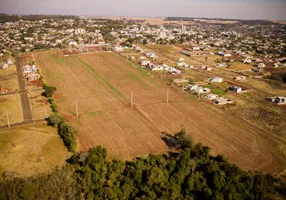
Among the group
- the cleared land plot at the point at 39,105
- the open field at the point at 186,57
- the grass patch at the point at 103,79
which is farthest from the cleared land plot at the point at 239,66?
the cleared land plot at the point at 39,105

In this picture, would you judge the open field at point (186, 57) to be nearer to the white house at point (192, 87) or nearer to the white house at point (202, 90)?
the white house at point (192, 87)

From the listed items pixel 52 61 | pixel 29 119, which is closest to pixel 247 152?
pixel 29 119

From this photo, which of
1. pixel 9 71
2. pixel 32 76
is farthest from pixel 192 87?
pixel 9 71

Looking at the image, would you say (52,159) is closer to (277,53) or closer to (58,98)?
(58,98)

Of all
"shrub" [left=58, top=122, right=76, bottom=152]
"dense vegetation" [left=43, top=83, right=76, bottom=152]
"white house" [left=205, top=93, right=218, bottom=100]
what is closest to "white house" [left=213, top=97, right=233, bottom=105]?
"white house" [left=205, top=93, right=218, bottom=100]

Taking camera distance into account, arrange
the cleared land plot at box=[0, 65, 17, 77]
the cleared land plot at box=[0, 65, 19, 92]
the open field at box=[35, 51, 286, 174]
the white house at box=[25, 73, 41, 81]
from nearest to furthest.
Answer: the open field at box=[35, 51, 286, 174], the cleared land plot at box=[0, 65, 19, 92], the white house at box=[25, 73, 41, 81], the cleared land plot at box=[0, 65, 17, 77]

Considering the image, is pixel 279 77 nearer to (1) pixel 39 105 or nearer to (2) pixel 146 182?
(2) pixel 146 182

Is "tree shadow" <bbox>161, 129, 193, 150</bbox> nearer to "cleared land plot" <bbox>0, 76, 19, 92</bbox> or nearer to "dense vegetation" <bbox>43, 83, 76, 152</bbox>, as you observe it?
"dense vegetation" <bbox>43, 83, 76, 152</bbox>
